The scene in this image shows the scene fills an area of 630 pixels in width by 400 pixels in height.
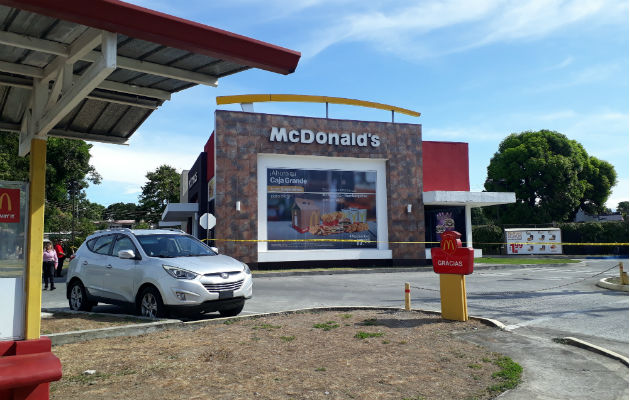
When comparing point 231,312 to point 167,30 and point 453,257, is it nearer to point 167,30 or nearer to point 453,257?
point 453,257

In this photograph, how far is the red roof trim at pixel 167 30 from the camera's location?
151 inches

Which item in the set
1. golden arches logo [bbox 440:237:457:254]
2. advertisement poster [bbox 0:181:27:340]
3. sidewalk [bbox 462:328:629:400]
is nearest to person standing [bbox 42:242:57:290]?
advertisement poster [bbox 0:181:27:340]

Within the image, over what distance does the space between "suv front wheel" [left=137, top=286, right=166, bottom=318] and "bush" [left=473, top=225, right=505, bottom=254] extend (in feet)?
115

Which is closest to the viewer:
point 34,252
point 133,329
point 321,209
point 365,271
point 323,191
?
point 34,252

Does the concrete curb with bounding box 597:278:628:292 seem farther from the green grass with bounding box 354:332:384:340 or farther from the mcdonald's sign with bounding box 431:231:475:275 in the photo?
the green grass with bounding box 354:332:384:340

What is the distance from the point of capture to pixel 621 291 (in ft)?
43.0

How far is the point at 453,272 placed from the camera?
8.75m

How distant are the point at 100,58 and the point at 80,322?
18.8 ft

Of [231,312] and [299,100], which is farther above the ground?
Answer: [299,100]

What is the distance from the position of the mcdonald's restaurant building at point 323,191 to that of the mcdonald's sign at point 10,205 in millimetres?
17814

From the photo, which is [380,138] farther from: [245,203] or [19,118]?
[19,118]

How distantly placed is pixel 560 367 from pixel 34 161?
20.1 ft

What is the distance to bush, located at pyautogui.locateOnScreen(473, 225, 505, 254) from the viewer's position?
131 feet

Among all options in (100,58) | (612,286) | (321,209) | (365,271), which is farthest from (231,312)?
(321,209)
